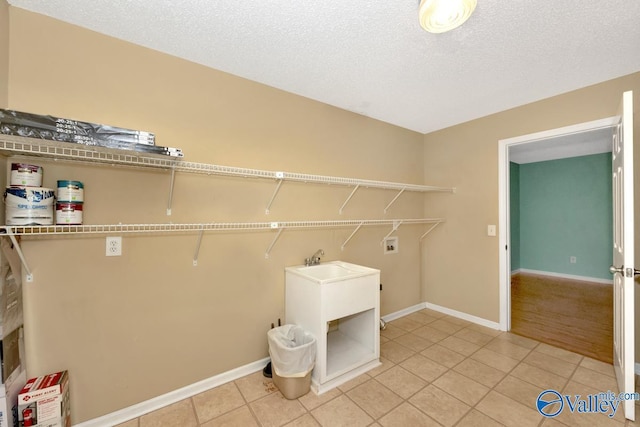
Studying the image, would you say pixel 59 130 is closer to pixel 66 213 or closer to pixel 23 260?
pixel 66 213

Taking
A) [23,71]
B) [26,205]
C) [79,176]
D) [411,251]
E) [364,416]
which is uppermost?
[23,71]

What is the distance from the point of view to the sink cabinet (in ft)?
6.20

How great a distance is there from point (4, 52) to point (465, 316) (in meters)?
4.35

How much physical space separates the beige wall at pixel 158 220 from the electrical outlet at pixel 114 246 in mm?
34

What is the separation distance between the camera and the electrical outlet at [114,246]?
1613 mm

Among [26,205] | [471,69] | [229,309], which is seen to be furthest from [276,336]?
[471,69]

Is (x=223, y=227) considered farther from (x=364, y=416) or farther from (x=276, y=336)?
(x=364, y=416)

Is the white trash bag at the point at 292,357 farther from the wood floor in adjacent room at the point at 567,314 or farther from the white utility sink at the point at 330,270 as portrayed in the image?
the wood floor in adjacent room at the point at 567,314

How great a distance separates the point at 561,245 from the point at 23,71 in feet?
24.7

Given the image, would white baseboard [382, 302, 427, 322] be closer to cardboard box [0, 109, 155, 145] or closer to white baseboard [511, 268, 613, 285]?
cardboard box [0, 109, 155, 145]

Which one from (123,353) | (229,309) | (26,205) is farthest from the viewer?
(229,309)

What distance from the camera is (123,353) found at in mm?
1650

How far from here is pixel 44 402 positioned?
131 cm

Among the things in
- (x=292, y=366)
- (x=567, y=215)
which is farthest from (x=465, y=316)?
(x=567, y=215)
